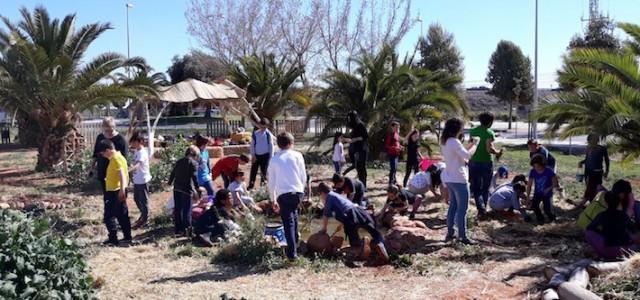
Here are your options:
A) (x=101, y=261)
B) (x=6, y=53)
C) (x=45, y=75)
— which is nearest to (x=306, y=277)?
(x=101, y=261)

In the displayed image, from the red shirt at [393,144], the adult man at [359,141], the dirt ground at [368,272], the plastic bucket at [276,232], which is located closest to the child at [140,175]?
the dirt ground at [368,272]

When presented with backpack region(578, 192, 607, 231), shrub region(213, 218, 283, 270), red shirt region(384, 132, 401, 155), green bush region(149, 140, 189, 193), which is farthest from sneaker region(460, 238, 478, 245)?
green bush region(149, 140, 189, 193)

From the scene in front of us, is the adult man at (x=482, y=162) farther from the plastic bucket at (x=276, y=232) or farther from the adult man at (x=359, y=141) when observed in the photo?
the plastic bucket at (x=276, y=232)

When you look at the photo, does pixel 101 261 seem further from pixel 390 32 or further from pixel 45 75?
pixel 390 32

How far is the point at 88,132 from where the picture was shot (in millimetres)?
23125

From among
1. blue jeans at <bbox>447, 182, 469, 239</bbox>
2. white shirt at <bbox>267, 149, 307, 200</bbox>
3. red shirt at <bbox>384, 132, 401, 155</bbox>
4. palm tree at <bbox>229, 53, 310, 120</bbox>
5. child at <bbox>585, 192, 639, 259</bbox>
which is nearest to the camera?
child at <bbox>585, 192, 639, 259</bbox>

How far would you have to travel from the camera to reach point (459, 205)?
742 cm

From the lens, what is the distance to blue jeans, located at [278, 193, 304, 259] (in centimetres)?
674

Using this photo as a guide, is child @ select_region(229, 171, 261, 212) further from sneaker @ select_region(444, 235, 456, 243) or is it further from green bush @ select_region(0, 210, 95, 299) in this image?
green bush @ select_region(0, 210, 95, 299)

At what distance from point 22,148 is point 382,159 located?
15.5 metres

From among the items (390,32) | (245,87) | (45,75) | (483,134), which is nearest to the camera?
(483,134)

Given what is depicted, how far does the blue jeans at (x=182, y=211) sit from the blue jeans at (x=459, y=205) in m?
3.40

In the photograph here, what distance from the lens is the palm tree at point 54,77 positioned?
15000 millimetres

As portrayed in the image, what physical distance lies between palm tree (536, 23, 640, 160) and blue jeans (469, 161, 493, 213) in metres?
1.19
